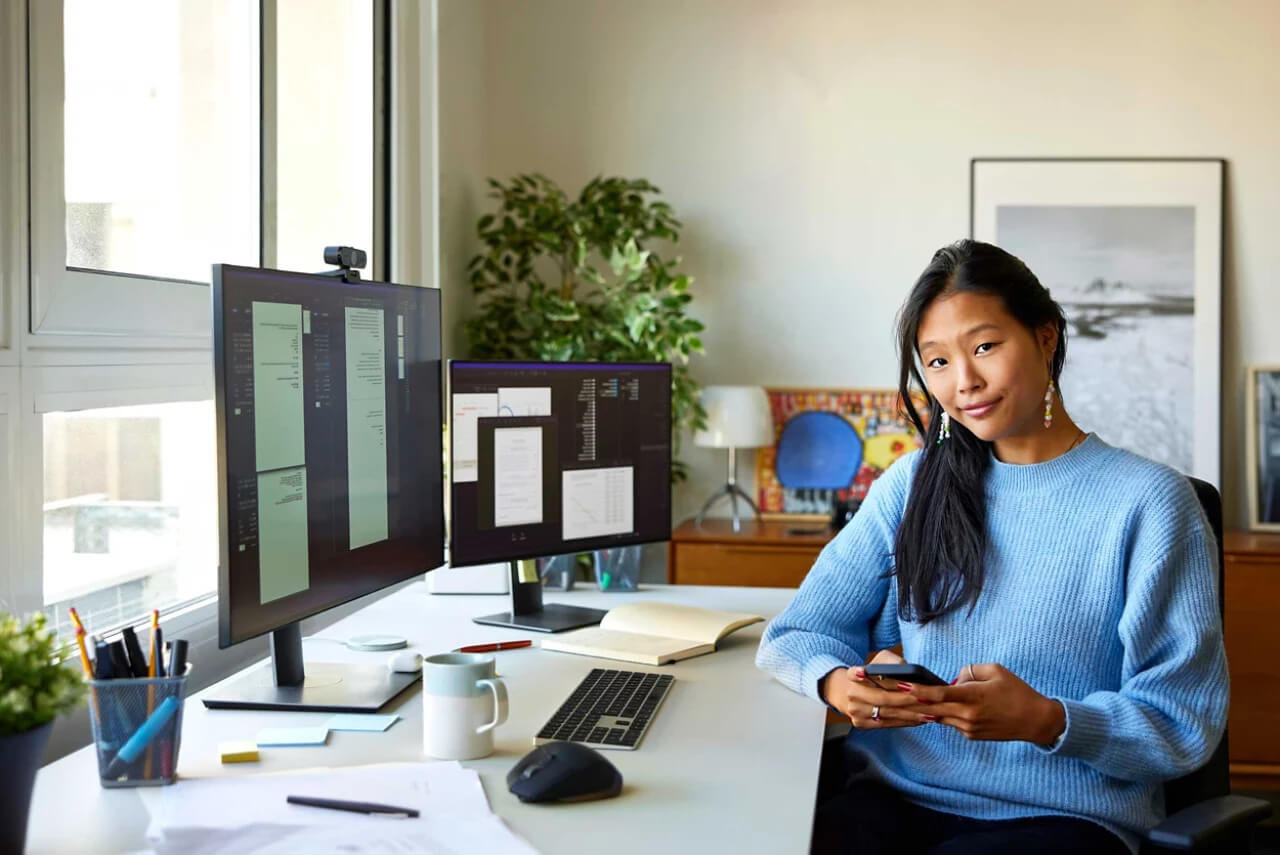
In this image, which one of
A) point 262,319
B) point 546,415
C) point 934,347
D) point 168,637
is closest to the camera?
point 262,319

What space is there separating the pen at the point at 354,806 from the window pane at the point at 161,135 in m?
0.99

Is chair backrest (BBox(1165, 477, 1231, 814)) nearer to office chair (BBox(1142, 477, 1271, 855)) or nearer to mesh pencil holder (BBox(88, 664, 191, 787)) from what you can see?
office chair (BBox(1142, 477, 1271, 855))

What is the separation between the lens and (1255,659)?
321cm

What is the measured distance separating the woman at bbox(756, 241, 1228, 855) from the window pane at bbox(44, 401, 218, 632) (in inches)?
40.1

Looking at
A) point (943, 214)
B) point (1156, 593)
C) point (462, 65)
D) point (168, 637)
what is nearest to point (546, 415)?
point (168, 637)

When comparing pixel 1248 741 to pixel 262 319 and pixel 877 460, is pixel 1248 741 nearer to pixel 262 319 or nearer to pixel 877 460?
pixel 877 460

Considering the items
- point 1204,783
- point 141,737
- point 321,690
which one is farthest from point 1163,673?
point 141,737

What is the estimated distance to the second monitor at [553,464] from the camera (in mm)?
1972

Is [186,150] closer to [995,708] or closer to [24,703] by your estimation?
[24,703]

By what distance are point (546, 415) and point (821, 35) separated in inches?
87.3

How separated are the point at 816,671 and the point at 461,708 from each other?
19.9 inches

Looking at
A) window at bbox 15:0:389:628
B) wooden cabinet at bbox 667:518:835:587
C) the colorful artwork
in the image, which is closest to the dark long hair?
window at bbox 15:0:389:628

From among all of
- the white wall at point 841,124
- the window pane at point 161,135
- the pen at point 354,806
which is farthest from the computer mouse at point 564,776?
the white wall at point 841,124

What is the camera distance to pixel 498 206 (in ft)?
12.7
